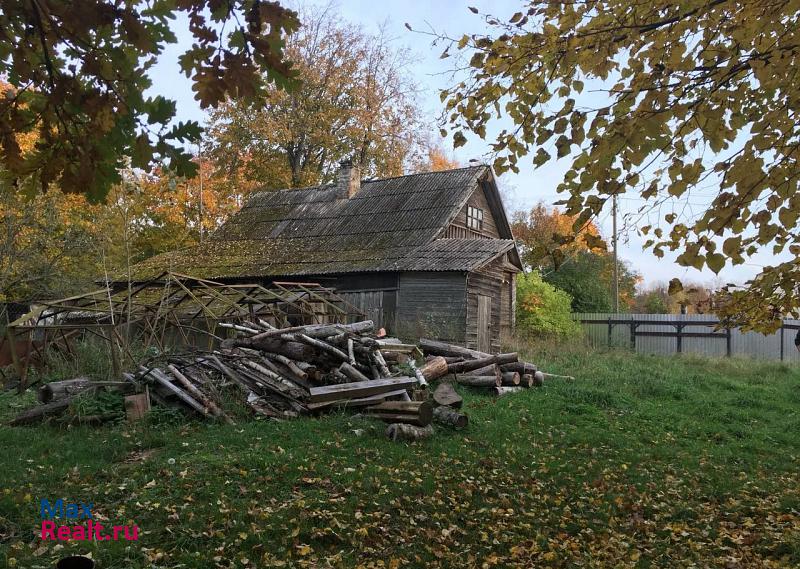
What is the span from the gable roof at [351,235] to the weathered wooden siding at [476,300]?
42.2 inches

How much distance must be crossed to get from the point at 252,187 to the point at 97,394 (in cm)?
2544

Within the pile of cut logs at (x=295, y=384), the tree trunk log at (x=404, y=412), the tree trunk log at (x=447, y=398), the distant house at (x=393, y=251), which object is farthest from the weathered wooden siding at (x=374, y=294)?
the tree trunk log at (x=404, y=412)

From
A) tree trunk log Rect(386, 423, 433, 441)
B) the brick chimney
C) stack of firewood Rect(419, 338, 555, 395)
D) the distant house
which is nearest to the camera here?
tree trunk log Rect(386, 423, 433, 441)

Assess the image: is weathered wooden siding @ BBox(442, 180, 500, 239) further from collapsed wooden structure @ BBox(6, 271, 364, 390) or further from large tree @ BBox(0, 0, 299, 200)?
large tree @ BBox(0, 0, 299, 200)

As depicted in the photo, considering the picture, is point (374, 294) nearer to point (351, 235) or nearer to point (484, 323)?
point (351, 235)

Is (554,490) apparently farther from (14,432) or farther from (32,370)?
(32,370)

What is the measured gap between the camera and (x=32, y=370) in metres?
12.5

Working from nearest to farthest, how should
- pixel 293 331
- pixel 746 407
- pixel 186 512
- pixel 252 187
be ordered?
1. pixel 186 512
2. pixel 293 331
3. pixel 746 407
4. pixel 252 187

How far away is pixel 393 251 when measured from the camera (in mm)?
19609

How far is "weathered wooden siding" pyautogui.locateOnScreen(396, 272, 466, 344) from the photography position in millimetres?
17719

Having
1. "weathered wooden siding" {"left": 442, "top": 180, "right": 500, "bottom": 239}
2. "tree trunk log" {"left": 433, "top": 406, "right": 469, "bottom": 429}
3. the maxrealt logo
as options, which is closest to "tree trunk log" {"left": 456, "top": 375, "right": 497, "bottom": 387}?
"tree trunk log" {"left": 433, "top": 406, "right": 469, "bottom": 429}

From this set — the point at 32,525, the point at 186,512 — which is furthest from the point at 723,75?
the point at 32,525

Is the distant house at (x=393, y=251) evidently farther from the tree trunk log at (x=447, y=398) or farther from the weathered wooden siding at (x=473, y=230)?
the tree trunk log at (x=447, y=398)

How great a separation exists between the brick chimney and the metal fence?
35.4 feet
